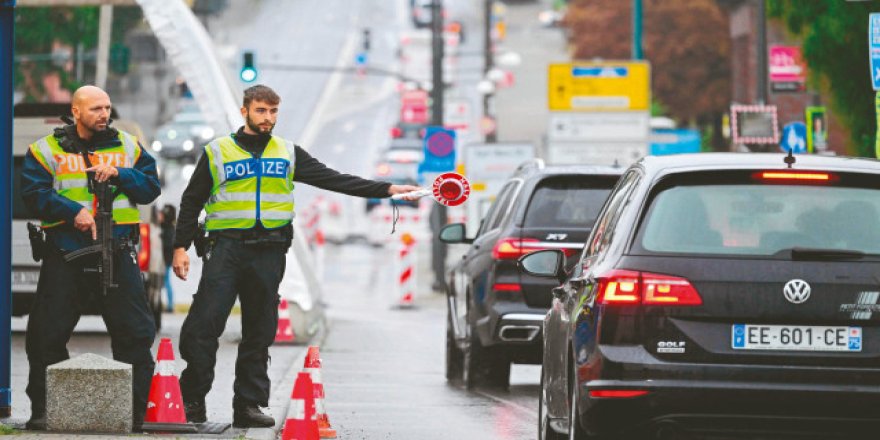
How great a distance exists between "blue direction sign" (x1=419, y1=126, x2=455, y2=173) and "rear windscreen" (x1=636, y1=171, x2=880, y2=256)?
2754 cm

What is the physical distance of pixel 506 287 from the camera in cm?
1565

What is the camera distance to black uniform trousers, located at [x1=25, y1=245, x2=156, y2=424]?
10820 millimetres

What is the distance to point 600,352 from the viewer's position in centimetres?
852

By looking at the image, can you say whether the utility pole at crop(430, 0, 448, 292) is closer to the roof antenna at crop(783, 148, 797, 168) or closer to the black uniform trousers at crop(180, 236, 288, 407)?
the black uniform trousers at crop(180, 236, 288, 407)

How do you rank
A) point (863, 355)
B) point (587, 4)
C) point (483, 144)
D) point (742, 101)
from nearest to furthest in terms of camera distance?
point (863, 355) < point (483, 144) < point (742, 101) < point (587, 4)

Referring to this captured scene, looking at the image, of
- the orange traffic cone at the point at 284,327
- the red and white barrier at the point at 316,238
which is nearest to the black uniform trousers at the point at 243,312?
the orange traffic cone at the point at 284,327

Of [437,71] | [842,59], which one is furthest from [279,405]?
[437,71]

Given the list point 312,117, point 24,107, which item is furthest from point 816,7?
point 312,117

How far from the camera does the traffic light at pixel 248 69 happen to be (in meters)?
25.3

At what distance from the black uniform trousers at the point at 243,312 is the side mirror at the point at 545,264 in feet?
5.60

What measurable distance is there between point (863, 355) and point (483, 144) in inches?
1209

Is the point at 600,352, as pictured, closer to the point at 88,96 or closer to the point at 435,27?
the point at 88,96

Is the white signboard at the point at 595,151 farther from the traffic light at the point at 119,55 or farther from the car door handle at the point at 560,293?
the car door handle at the point at 560,293

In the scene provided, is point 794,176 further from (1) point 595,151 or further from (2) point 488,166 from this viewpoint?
(1) point 595,151
